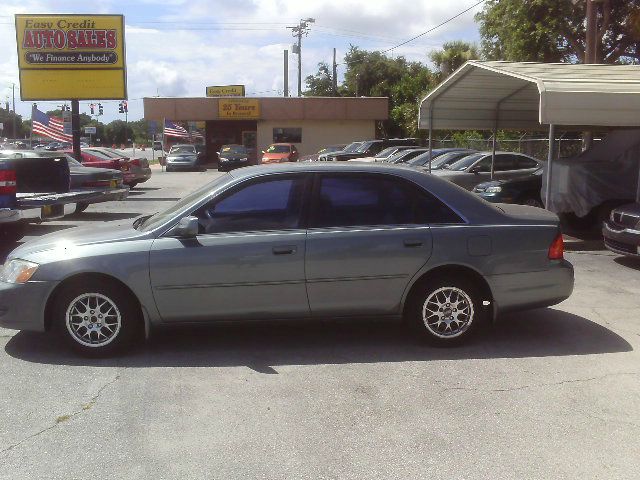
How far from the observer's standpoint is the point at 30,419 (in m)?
4.74

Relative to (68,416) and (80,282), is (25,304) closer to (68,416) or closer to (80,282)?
(80,282)

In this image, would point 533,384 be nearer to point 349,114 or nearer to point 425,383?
point 425,383

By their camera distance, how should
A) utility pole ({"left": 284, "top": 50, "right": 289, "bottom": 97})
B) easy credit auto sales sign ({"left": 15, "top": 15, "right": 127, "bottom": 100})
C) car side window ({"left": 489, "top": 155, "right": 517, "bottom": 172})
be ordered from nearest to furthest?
1. car side window ({"left": 489, "top": 155, "right": 517, "bottom": 172})
2. easy credit auto sales sign ({"left": 15, "top": 15, "right": 127, "bottom": 100})
3. utility pole ({"left": 284, "top": 50, "right": 289, "bottom": 97})

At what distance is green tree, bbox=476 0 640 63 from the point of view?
2723 centimetres

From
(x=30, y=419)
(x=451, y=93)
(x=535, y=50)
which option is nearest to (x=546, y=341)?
(x=30, y=419)

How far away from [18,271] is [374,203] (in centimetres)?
291

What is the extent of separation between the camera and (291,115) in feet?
152

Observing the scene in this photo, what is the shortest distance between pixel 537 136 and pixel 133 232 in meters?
27.2

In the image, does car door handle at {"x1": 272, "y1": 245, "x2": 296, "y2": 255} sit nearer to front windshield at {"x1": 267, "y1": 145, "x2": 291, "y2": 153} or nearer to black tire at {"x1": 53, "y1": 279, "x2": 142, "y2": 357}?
black tire at {"x1": 53, "y1": 279, "x2": 142, "y2": 357}

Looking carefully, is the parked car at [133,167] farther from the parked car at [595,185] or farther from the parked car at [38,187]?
the parked car at [595,185]

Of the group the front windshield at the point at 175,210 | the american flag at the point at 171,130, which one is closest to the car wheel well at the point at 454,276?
the front windshield at the point at 175,210

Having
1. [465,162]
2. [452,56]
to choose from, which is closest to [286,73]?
[452,56]

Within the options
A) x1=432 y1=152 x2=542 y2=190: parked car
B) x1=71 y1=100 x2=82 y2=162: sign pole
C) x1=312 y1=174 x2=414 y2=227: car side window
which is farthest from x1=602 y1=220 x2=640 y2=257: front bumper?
x1=71 y1=100 x2=82 y2=162: sign pole

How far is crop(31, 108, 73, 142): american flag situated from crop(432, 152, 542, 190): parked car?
20.1 m
